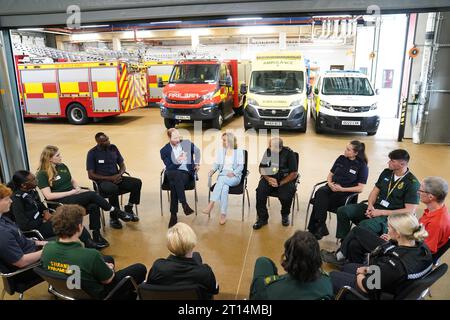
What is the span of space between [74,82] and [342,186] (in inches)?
392

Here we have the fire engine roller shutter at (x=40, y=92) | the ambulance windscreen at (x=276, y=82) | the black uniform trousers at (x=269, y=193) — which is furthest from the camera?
the fire engine roller shutter at (x=40, y=92)

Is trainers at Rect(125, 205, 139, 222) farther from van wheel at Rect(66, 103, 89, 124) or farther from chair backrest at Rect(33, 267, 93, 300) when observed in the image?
van wheel at Rect(66, 103, 89, 124)

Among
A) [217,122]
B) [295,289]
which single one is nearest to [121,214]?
[295,289]

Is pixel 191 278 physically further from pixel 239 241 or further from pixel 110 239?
pixel 110 239

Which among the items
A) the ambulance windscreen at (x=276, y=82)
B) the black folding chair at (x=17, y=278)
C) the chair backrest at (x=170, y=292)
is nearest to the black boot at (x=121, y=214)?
the black folding chair at (x=17, y=278)

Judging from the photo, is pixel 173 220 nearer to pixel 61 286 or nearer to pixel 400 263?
pixel 61 286

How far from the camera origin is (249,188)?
5641mm

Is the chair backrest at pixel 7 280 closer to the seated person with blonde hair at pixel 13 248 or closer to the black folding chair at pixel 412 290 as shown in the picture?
the seated person with blonde hair at pixel 13 248

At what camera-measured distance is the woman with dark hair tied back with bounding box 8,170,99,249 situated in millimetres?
3084

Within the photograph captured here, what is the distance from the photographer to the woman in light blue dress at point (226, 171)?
4414 mm

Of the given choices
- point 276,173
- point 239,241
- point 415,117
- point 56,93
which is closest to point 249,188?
point 276,173

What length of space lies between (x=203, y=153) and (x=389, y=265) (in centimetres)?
599

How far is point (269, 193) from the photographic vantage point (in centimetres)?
429

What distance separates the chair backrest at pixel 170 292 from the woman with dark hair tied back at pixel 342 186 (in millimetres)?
2242
